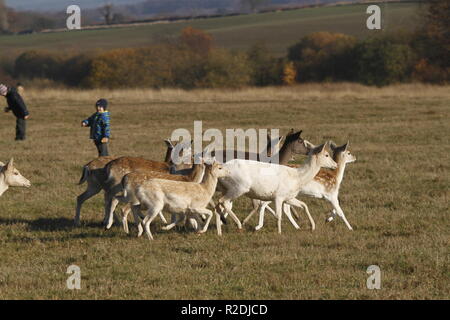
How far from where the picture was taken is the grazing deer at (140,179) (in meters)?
11.3

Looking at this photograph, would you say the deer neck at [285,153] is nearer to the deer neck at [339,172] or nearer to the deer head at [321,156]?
the deer neck at [339,172]

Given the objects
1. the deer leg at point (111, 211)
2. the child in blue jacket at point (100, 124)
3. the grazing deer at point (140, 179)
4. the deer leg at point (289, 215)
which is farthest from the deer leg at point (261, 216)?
the child in blue jacket at point (100, 124)

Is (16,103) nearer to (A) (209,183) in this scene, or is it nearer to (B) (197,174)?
(B) (197,174)

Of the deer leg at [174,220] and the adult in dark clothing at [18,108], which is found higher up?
the adult in dark clothing at [18,108]

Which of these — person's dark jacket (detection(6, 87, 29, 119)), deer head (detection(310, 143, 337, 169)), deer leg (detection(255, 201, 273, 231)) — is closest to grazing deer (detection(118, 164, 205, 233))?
deer leg (detection(255, 201, 273, 231))

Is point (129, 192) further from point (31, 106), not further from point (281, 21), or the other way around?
point (281, 21)

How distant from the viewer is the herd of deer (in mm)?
11266

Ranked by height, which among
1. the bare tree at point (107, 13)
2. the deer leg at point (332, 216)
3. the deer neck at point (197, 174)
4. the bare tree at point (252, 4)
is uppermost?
the bare tree at point (252, 4)

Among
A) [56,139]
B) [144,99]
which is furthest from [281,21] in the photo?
[56,139]

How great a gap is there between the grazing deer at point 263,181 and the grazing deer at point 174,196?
1.43 ft

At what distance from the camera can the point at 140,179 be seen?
11328 mm

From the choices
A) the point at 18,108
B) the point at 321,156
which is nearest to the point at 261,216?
the point at 321,156

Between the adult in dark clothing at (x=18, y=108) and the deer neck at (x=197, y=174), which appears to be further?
the adult in dark clothing at (x=18, y=108)

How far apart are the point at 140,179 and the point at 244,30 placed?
3438 inches
